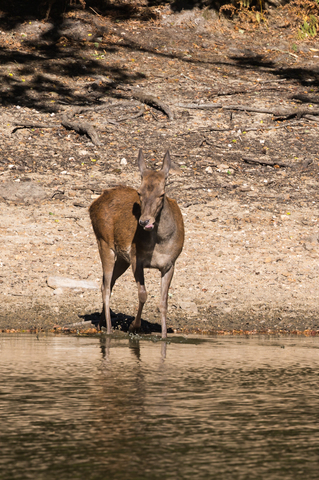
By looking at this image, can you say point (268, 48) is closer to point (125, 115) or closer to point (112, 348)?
point (125, 115)

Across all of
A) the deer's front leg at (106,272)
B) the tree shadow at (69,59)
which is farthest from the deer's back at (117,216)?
the tree shadow at (69,59)

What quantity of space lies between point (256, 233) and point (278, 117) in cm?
729

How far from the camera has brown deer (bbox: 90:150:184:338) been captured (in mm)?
8758

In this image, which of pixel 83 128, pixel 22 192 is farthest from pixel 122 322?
pixel 83 128

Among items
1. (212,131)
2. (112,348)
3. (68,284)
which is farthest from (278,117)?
(112,348)

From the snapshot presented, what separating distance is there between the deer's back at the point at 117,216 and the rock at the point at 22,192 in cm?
455

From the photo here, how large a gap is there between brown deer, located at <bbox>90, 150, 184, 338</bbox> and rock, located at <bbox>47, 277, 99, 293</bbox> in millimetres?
1014

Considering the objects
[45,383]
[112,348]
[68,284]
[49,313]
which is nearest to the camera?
[45,383]

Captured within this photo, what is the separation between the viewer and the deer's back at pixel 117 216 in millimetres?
9906

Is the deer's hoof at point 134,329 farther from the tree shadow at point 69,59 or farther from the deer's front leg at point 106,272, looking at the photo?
the tree shadow at point 69,59

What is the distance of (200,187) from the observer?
1633cm

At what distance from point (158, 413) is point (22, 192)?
10848mm

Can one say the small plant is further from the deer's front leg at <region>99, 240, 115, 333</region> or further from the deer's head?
the deer's head

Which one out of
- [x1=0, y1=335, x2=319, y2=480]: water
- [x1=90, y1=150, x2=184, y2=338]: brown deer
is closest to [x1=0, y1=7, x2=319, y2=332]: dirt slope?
[x1=90, y1=150, x2=184, y2=338]: brown deer
